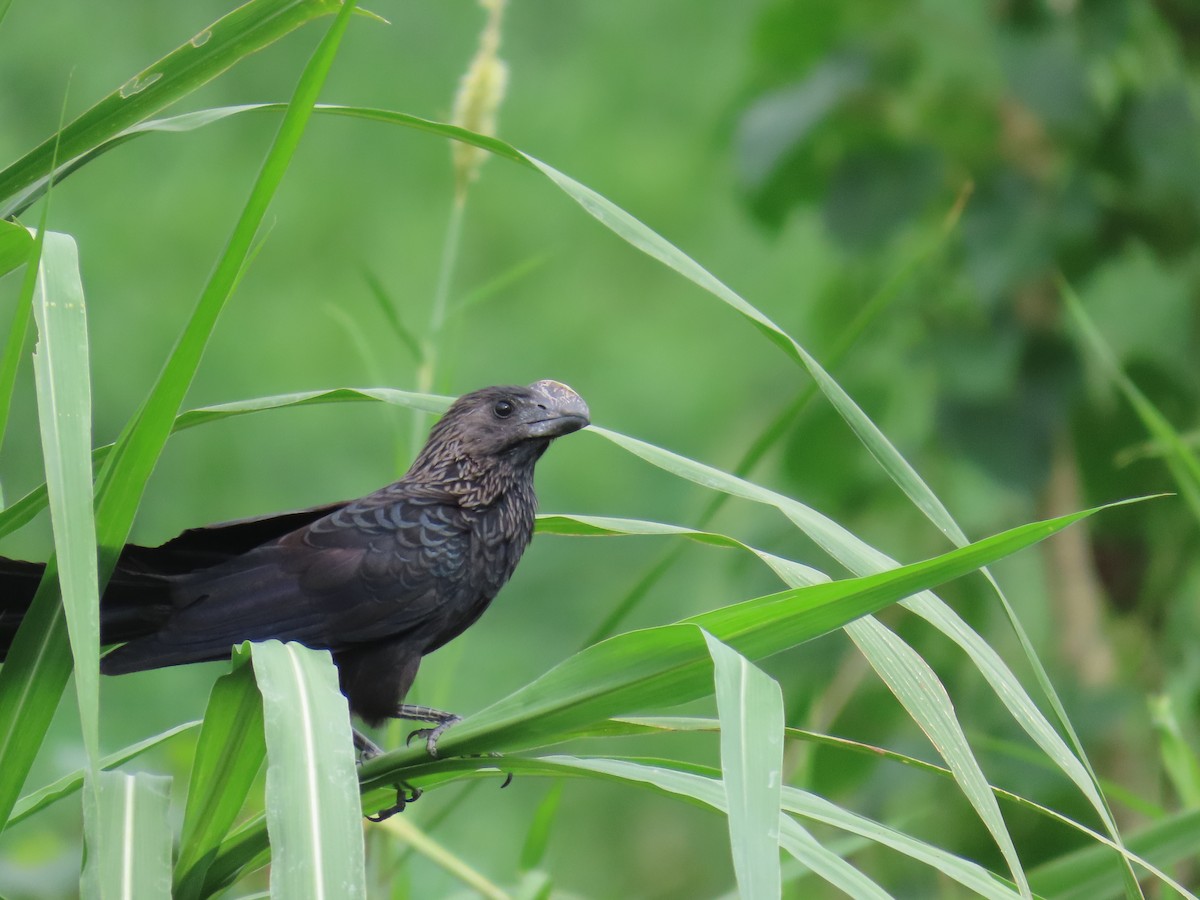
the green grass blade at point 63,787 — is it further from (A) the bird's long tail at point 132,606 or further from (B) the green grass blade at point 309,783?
(B) the green grass blade at point 309,783

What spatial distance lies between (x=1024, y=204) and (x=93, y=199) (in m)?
4.12

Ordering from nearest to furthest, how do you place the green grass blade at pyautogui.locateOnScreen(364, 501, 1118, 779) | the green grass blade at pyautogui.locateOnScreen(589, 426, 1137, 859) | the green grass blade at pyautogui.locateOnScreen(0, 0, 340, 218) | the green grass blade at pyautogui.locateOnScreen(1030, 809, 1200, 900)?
the green grass blade at pyautogui.locateOnScreen(364, 501, 1118, 779) → the green grass blade at pyautogui.locateOnScreen(589, 426, 1137, 859) → the green grass blade at pyautogui.locateOnScreen(0, 0, 340, 218) → the green grass blade at pyautogui.locateOnScreen(1030, 809, 1200, 900)

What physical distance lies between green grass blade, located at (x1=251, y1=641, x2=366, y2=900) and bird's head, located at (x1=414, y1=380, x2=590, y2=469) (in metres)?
0.71

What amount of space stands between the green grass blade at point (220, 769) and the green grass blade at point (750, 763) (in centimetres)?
39

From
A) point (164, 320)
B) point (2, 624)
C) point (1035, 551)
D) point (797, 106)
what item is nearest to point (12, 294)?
point (164, 320)

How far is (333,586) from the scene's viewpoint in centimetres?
144

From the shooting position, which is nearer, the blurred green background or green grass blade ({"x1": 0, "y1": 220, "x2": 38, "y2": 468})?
green grass blade ({"x1": 0, "y1": 220, "x2": 38, "y2": 468})

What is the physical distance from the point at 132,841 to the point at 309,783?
19 centimetres

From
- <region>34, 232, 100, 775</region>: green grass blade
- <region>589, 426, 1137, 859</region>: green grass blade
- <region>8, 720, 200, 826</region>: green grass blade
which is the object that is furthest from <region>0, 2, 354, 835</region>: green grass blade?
<region>589, 426, 1137, 859</region>: green grass blade

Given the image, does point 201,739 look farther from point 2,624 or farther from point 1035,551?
point 1035,551

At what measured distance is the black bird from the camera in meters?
1.35

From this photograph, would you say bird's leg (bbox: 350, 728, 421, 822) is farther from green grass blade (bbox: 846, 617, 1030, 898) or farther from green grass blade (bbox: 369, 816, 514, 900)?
green grass blade (bbox: 846, 617, 1030, 898)

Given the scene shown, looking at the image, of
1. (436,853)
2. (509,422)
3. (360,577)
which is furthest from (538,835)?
(509,422)

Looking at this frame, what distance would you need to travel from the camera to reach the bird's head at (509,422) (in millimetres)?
1668
